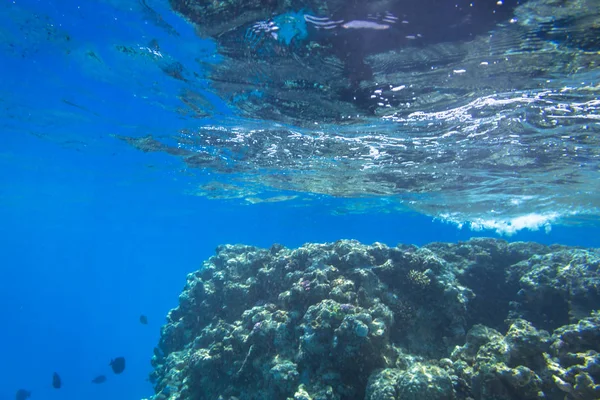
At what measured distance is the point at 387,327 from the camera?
7926mm

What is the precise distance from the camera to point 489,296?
36.3ft

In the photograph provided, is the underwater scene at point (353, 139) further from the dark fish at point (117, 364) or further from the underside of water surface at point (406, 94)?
the dark fish at point (117, 364)

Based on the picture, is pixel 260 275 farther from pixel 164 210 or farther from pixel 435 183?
pixel 164 210

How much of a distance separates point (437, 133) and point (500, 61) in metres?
5.14

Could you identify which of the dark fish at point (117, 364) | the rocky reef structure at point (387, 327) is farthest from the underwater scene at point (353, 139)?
the dark fish at point (117, 364)

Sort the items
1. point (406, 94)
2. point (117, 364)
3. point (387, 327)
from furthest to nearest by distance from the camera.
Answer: point (117, 364), point (406, 94), point (387, 327)

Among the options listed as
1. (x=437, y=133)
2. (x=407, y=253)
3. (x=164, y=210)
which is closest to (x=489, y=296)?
(x=407, y=253)

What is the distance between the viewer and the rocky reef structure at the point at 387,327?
19.7ft

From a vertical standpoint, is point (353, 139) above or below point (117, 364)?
above

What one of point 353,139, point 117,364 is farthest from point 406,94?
point 117,364

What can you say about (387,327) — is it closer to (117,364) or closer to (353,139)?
(353,139)

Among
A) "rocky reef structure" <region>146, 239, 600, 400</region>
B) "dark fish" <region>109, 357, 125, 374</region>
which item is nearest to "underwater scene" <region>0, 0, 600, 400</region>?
"rocky reef structure" <region>146, 239, 600, 400</region>

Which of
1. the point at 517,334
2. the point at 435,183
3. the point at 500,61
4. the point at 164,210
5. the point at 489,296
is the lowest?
the point at 517,334

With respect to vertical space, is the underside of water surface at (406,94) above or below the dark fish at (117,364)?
above
